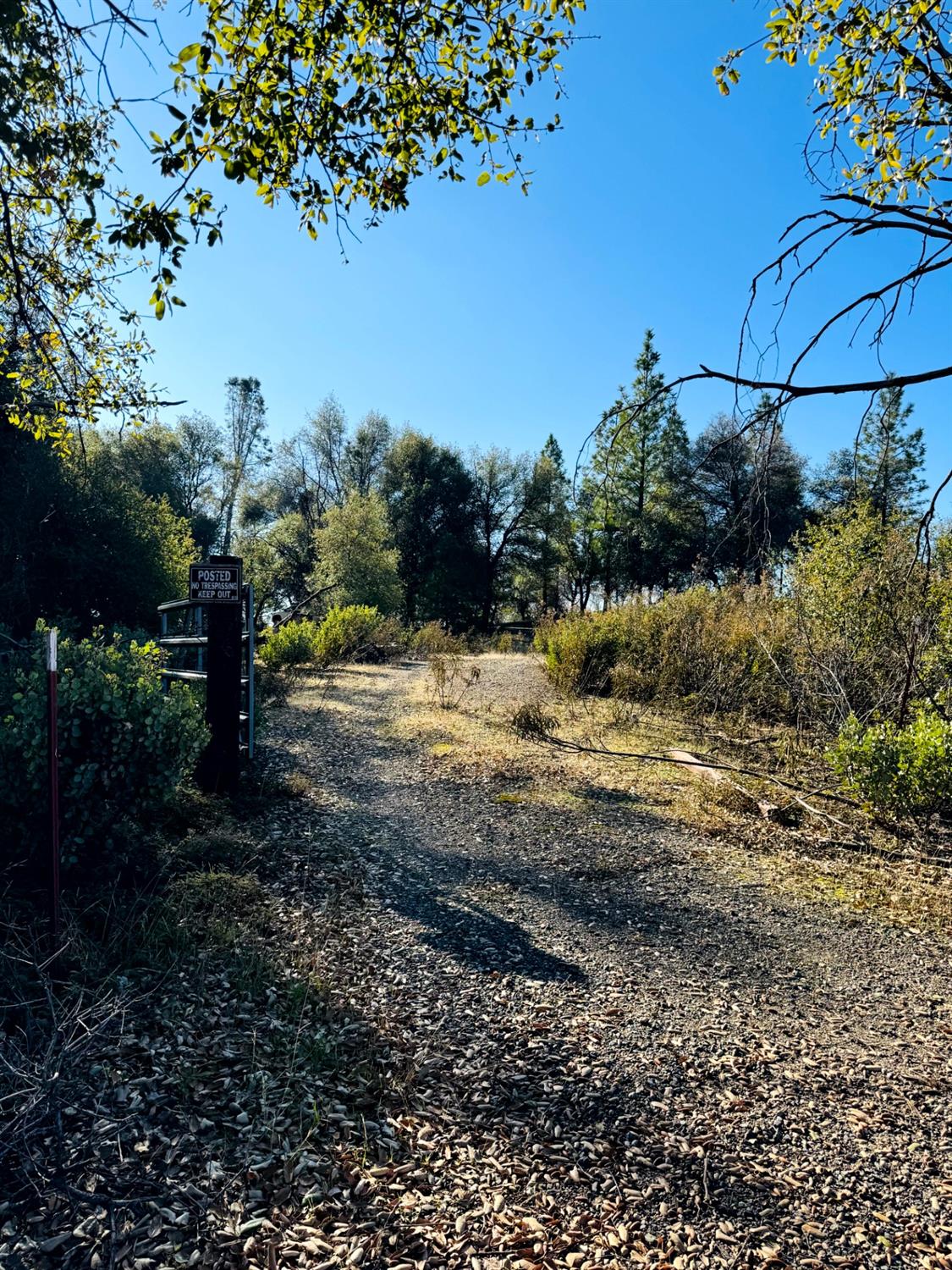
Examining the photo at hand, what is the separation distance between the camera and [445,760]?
720 cm

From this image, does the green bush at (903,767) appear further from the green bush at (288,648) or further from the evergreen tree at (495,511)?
the evergreen tree at (495,511)

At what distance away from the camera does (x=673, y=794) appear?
6250 mm

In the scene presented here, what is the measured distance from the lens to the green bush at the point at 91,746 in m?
3.20

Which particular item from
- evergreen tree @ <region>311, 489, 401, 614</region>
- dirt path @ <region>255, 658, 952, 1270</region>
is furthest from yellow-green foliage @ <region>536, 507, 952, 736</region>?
evergreen tree @ <region>311, 489, 401, 614</region>

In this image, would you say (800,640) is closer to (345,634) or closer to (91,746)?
(91,746)

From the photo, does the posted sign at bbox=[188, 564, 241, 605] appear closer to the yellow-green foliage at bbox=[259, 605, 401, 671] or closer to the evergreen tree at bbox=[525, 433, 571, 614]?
the yellow-green foliage at bbox=[259, 605, 401, 671]

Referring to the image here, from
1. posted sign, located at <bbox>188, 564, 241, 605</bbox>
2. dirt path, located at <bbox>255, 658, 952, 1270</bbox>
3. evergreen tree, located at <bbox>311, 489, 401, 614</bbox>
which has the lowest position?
dirt path, located at <bbox>255, 658, 952, 1270</bbox>

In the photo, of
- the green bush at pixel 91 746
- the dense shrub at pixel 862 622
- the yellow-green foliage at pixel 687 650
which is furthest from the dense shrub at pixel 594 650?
the green bush at pixel 91 746

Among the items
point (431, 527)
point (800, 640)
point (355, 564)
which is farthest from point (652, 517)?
point (800, 640)

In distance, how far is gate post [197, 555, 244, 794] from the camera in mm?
5145

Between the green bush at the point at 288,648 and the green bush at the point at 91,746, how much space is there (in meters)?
9.32

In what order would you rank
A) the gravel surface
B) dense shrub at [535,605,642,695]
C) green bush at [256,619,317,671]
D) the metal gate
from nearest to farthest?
the gravel surface, the metal gate, dense shrub at [535,605,642,695], green bush at [256,619,317,671]

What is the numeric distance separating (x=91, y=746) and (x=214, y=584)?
1.98 m

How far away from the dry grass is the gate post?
2297 mm
